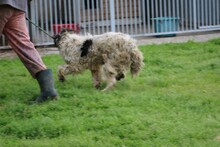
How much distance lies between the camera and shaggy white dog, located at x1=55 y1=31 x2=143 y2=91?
816cm

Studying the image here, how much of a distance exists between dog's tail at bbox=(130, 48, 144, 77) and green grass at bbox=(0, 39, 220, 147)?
256mm

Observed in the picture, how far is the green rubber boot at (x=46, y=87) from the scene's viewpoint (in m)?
7.46

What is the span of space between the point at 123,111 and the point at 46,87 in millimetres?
1215

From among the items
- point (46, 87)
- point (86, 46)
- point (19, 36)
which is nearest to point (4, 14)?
point (19, 36)

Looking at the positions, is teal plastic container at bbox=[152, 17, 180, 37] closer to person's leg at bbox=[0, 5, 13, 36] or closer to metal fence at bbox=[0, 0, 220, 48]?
metal fence at bbox=[0, 0, 220, 48]

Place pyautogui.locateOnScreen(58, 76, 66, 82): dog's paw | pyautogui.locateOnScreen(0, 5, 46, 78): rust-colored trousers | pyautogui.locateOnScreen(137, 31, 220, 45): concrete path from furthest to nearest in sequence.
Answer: pyautogui.locateOnScreen(137, 31, 220, 45): concrete path
pyautogui.locateOnScreen(58, 76, 66, 82): dog's paw
pyautogui.locateOnScreen(0, 5, 46, 78): rust-colored trousers

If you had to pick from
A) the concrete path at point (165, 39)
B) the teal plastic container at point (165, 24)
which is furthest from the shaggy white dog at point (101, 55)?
the teal plastic container at point (165, 24)

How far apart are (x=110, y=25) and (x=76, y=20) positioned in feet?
2.71

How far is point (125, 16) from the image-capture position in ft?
47.4

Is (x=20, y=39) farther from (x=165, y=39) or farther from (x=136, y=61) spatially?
(x=165, y=39)

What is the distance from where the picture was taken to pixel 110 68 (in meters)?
8.16

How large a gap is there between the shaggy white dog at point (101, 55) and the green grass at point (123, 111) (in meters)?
0.22

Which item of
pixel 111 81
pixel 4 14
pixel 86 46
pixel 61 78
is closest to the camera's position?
pixel 4 14

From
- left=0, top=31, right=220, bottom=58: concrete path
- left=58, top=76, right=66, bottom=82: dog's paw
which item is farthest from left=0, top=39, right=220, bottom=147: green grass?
A: left=0, top=31, right=220, bottom=58: concrete path
